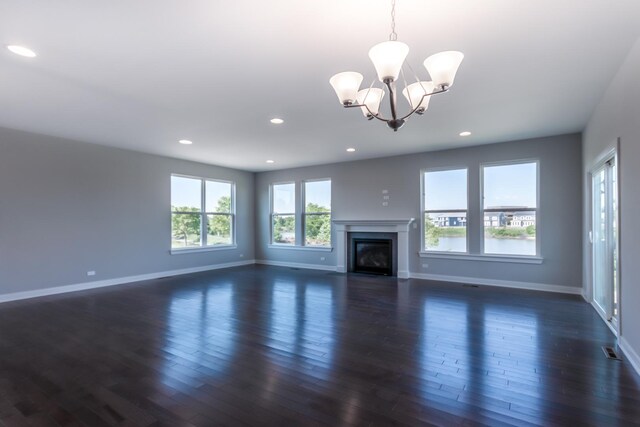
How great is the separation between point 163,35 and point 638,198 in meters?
4.10

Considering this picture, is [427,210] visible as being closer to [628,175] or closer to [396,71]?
[628,175]

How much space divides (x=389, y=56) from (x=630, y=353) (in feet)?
10.9

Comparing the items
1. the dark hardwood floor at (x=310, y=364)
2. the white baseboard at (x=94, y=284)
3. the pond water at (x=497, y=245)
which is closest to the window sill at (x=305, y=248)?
the white baseboard at (x=94, y=284)

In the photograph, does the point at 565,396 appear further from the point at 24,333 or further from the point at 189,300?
the point at 24,333

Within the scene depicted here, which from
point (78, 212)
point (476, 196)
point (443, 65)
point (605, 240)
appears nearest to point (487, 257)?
point (476, 196)

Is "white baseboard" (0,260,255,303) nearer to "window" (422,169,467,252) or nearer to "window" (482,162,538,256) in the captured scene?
"window" (422,169,467,252)

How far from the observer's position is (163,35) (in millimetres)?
Answer: 2529

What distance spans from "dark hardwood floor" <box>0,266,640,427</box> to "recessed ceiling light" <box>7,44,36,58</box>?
2.72m

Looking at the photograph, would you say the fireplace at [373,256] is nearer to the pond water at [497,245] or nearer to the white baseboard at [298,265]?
the white baseboard at [298,265]

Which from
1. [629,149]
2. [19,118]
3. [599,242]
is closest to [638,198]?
[629,149]

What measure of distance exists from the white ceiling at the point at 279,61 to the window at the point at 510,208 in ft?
3.42

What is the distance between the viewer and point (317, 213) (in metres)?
8.52

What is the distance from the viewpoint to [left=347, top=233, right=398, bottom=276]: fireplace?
288 inches

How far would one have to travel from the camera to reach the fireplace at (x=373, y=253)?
7.32 metres
